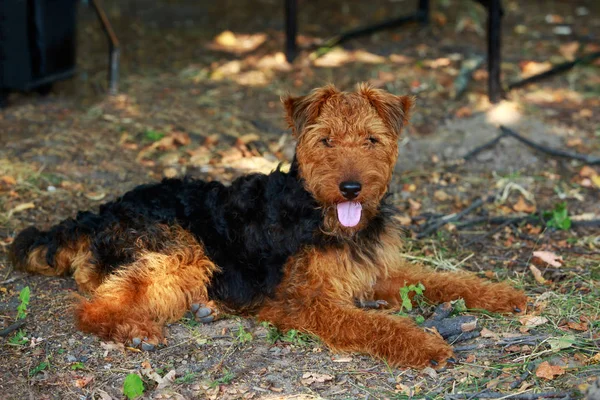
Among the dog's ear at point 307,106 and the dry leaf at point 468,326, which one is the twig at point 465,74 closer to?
the dog's ear at point 307,106

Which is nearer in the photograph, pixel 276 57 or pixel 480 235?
pixel 480 235

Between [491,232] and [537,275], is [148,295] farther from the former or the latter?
[491,232]

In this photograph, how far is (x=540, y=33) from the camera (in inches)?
396

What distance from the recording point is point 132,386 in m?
3.94

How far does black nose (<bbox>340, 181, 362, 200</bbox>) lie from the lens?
421 cm

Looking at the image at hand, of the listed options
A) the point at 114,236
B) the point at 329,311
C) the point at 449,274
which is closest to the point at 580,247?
the point at 449,274

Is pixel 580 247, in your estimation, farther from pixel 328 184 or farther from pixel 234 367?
pixel 234 367

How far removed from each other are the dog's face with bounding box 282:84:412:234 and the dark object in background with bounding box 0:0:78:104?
169 inches

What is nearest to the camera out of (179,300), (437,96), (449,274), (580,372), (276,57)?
(580,372)

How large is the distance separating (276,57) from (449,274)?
496 centimetres

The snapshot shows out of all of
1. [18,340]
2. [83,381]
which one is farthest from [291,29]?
[83,381]

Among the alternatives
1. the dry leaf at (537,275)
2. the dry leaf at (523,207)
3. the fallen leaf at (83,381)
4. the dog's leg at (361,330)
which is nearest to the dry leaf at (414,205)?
the dry leaf at (523,207)

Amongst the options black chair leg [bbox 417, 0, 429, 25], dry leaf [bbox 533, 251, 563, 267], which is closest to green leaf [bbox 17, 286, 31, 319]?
dry leaf [bbox 533, 251, 563, 267]

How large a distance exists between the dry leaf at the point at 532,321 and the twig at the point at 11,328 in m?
3.12
